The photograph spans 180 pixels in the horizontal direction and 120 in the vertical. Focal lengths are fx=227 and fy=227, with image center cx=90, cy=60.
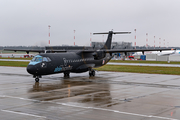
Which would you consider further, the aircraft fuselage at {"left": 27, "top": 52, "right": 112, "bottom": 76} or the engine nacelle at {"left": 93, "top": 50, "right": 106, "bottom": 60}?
the engine nacelle at {"left": 93, "top": 50, "right": 106, "bottom": 60}

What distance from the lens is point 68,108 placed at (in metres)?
12.9

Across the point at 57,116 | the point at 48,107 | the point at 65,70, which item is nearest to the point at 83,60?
the point at 65,70

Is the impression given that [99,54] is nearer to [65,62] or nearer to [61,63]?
[65,62]

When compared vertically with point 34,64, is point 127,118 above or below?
below

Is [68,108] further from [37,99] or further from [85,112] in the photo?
[37,99]

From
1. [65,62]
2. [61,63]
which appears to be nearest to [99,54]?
[65,62]

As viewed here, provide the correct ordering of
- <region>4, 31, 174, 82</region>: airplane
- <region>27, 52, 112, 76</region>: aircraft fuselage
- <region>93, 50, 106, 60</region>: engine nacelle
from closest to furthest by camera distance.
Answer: <region>27, 52, 112, 76</region>: aircraft fuselage → <region>4, 31, 174, 82</region>: airplane → <region>93, 50, 106, 60</region>: engine nacelle

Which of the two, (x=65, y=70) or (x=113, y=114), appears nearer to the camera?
(x=113, y=114)

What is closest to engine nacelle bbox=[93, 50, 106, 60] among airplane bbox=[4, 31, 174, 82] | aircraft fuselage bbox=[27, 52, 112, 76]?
airplane bbox=[4, 31, 174, 82]

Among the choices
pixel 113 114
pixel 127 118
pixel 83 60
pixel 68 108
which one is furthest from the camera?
pixel 83 60

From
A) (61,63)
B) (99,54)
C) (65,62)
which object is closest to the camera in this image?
(61,63)

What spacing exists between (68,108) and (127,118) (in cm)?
362

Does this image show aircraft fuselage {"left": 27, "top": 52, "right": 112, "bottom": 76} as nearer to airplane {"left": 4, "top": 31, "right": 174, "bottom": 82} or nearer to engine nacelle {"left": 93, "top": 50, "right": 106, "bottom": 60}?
airplane {"left": 4, "top": 31, "right": 174, "bottom": 82}

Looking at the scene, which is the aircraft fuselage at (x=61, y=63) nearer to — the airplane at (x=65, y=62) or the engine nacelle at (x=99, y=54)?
the airplane at (x=65, y=62)
